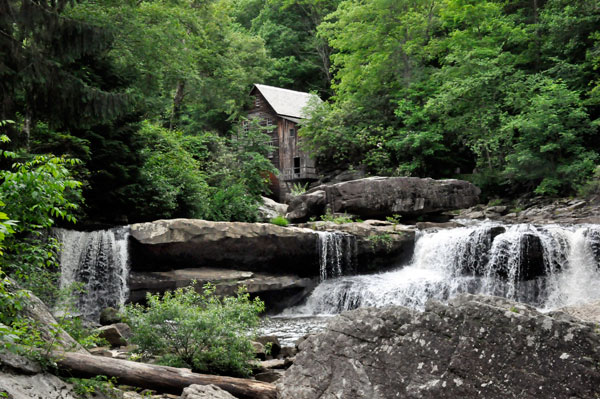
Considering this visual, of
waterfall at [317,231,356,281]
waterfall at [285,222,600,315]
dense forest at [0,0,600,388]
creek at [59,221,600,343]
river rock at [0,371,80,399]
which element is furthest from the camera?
waterfall at [317,231,356,281]

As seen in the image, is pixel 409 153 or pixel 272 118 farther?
pixel 272 118

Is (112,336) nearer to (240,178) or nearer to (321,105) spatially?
(240,178)

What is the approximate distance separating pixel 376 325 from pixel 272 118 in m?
32.0

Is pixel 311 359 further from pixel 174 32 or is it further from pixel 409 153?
pixel 409 153

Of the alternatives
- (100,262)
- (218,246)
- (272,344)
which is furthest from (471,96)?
(272,344)

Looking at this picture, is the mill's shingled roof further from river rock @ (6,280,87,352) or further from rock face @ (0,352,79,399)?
rock face @ (0,352,79,399)

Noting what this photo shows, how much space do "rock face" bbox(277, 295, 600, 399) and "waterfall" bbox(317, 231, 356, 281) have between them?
1107 centimetres

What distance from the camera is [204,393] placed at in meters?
4.28

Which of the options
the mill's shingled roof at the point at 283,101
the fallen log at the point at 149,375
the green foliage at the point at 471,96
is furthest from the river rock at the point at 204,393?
the mill's shingled roof at the point at 283,101

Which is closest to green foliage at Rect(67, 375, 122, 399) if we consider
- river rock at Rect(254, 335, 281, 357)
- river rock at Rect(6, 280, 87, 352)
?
river rock at Rect(6, 280, 87, 352)

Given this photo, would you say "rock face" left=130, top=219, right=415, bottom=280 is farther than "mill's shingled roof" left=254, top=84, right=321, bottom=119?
No

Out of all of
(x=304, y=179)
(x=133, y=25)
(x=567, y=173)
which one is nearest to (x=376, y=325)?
(x=133, y=25)

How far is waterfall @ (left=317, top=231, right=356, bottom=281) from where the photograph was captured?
51.8 feet

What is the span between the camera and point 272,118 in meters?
35.5
